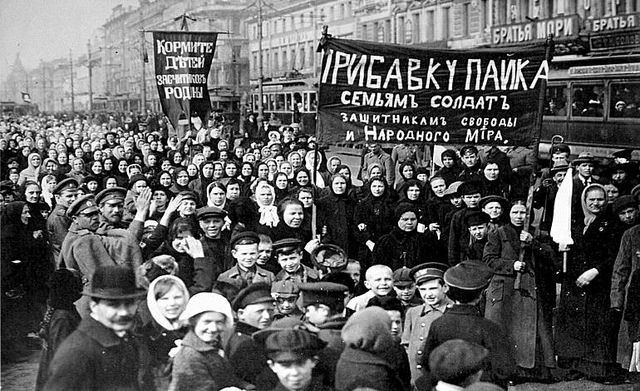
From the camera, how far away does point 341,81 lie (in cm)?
552

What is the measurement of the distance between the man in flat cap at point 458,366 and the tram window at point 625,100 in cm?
1087

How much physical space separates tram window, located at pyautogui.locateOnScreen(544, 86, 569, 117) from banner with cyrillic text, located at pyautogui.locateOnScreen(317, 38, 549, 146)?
31.9 feet

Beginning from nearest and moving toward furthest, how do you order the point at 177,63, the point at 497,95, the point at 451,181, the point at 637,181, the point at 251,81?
the point at 497,95 → the point at 637,181 → the point at 451,181 → the point at 177,63 → the point at 251,81

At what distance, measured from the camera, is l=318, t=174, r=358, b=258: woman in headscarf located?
22.7 ft

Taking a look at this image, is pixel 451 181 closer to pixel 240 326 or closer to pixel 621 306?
pixel 621 306

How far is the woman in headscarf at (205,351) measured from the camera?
11.0ft

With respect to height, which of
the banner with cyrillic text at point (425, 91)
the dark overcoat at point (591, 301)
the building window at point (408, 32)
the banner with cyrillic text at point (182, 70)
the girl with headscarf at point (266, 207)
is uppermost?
the building window at point (408, 32)

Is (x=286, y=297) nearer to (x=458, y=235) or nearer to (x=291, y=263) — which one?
(x=291, y=263)

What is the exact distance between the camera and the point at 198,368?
336cm

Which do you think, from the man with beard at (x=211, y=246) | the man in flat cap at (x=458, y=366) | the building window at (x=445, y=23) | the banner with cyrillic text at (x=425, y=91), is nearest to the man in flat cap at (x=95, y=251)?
the man with beard at (x=211, y=246)

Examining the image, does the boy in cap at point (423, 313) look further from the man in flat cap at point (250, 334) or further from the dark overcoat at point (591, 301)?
the dark overcoat at point (591, 301)

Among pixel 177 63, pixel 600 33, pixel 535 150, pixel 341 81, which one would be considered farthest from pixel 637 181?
pixel 600 33

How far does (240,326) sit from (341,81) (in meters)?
2.32

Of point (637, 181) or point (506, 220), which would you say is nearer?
point (506, 220)
